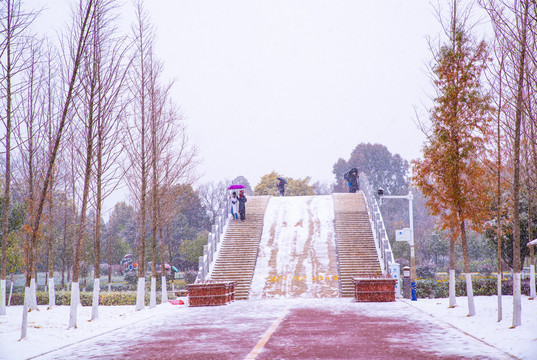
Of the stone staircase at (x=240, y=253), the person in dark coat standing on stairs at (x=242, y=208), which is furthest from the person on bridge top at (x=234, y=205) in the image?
the stone staircase at (x=240, y=253)

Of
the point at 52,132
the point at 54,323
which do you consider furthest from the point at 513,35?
the point at 52,132

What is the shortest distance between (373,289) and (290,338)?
10.3 m

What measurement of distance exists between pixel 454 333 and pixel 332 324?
9.64ft

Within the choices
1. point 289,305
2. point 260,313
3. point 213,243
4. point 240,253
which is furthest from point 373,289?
point 213,243

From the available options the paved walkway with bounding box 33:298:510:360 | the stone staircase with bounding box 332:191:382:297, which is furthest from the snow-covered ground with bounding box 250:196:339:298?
the paved walkway with bounding box 33:298:510:360

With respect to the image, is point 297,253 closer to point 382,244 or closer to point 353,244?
point 353,244

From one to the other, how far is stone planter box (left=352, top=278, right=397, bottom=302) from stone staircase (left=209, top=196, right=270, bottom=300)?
201 inches

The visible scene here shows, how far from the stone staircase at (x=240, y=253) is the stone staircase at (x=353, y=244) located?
4335 mm

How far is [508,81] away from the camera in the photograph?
41.7ft

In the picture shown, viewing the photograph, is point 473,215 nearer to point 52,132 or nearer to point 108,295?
point 52,132

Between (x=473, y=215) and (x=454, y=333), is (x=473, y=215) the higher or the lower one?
the higher one

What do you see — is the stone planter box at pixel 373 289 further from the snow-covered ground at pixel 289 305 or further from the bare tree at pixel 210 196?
the bare tree at pixel 210 196

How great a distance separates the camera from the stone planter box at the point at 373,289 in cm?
1955

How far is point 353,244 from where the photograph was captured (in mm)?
27016
